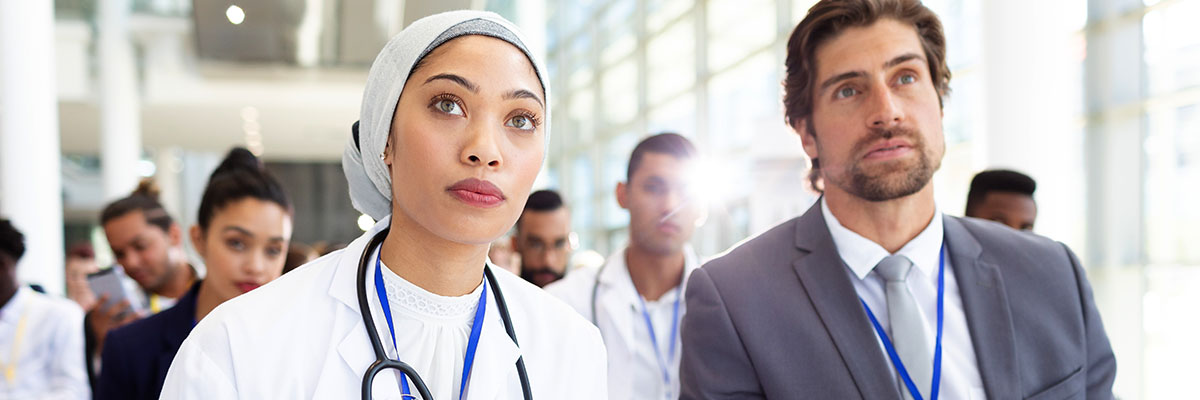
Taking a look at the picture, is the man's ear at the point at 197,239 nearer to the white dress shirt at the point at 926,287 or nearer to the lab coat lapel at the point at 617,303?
the lab coat lapel at the point at 617,303

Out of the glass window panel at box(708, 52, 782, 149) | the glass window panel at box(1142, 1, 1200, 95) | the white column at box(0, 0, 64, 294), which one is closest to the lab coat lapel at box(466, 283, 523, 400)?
the glass window panel at box(1142, 1, 1200, 95)

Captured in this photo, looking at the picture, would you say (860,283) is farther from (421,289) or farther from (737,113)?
(737,113)

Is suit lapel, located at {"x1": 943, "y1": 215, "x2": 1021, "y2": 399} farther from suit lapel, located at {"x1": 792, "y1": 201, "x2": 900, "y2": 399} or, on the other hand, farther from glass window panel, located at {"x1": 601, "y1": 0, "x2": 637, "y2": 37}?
glass window panel, located at {"x1": 601, "y1": 0, "x2": 637, "y2": 37}

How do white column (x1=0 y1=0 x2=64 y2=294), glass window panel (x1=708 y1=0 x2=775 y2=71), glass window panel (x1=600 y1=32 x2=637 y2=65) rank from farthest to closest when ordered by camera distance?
glass window panel (x1=600 y1=32 x2=637 y2=65), glass window panel (x1=708 y1=0 x2=775 y2=71), white column (x1=0 y1=0 x2=64 y2=294)

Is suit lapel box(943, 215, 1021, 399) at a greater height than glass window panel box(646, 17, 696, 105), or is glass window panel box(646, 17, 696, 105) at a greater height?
glass window panel box(646, 17, 696, 105)

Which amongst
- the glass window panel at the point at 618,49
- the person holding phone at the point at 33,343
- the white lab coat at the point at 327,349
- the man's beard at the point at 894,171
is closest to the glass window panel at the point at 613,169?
the glass window panel at the point at 618,49

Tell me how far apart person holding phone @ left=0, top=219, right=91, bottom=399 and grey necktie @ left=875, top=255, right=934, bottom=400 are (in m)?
2.89

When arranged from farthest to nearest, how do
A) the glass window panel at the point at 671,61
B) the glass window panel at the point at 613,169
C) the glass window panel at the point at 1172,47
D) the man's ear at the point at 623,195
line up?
the glass window panel at the point at 613,169 < the glass window panel at the point at 671,61 < the glass window panel at the point at 1172,47 < the man's ear at the point at 623,195

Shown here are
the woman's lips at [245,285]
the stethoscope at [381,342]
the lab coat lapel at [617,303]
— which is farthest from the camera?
the lab coat lapel at [617,303]

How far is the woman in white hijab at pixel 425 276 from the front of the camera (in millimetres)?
1205

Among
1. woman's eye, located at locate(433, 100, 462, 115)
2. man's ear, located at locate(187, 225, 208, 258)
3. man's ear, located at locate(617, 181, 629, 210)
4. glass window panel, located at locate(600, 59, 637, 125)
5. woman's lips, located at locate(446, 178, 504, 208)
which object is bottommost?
man's ear, located at locate(187, 225, 208, 258)

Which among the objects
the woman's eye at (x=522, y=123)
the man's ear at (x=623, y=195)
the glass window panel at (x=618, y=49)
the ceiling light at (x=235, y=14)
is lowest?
the man's ear at (x=623, y=195)

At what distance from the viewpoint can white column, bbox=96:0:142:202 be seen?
1000 centimetres

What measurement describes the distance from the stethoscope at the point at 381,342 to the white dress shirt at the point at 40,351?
98.1 inches
